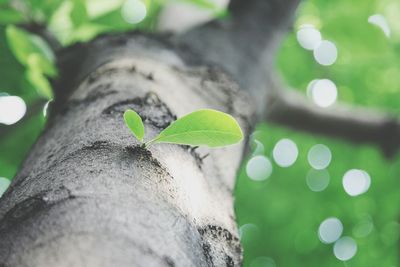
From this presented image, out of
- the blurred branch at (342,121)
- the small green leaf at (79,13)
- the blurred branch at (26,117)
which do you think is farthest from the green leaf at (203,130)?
the blurred branch at (342,121)

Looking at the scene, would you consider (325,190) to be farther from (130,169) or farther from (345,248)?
(130,169)

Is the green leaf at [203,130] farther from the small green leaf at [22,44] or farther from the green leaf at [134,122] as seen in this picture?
the small green leaf at [22,44]

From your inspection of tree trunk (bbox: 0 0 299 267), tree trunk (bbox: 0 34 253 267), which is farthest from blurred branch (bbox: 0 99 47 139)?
tree trunk (bbox: 0 34 253 267)

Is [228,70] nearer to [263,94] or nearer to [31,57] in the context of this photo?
[263,94]

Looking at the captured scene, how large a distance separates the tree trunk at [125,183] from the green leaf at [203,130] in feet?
0.14

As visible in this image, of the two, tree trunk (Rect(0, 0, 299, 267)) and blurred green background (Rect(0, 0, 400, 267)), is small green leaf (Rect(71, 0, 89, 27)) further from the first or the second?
blurred green background (Rect(0, 0, 400, 267))

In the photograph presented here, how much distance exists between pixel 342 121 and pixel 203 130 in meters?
1.54

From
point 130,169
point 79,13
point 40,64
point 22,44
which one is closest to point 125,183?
point 130,169

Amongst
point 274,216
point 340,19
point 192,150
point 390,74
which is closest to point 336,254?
point 274,216

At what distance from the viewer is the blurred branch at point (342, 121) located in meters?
2.06

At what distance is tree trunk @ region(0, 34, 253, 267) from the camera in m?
0.50

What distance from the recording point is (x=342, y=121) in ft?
6.86

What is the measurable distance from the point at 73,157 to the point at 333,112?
1.64 m

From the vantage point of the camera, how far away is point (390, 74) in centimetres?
367
